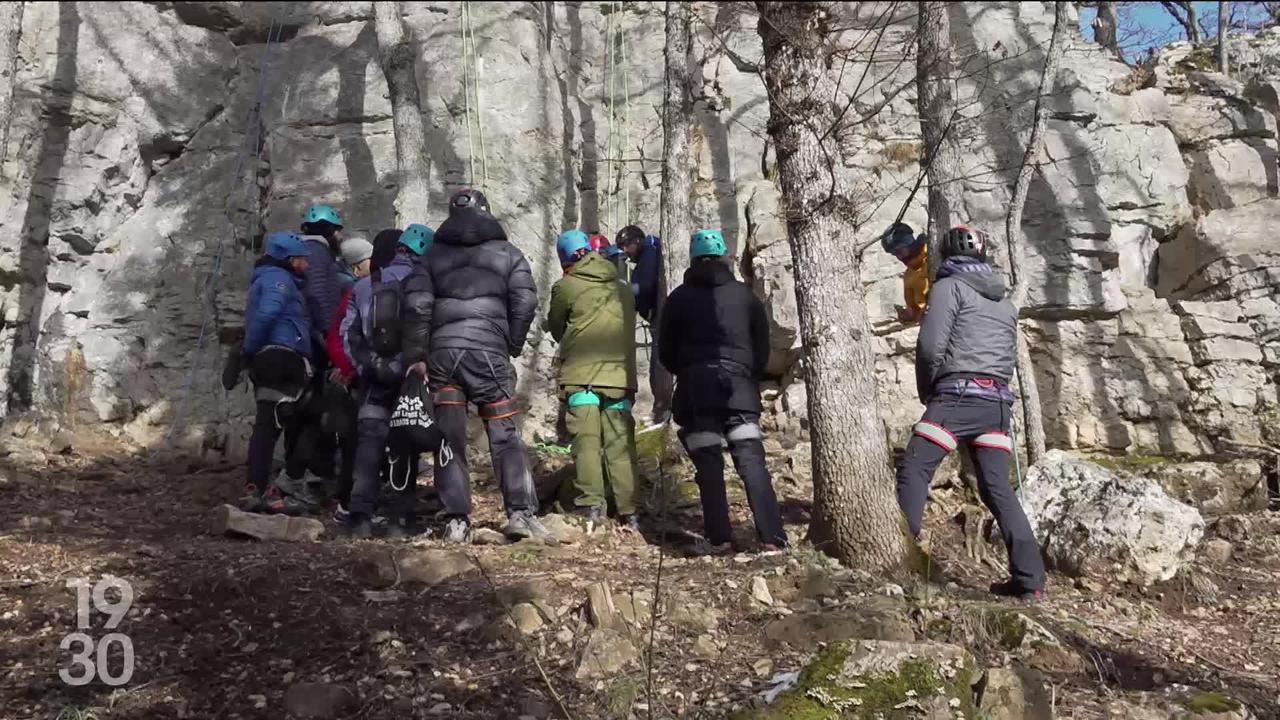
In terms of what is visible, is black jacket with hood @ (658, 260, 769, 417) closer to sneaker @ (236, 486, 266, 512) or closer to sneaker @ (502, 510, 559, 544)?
sneaker @ (502, 510, 559, 544)

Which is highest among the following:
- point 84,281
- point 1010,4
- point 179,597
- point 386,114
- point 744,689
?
point 1010,4

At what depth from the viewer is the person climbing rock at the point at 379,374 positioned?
6.53 m

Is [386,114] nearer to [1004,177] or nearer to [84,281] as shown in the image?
[84,281]

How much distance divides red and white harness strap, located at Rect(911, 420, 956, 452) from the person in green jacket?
6.63 ft

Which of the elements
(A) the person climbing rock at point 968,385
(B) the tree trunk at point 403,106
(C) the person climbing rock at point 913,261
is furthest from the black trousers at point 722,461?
(B) the tree trunk at point 403,106

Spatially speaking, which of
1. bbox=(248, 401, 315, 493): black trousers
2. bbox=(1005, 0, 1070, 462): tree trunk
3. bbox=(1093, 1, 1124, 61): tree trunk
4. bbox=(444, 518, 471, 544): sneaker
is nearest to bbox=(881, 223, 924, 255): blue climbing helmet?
bbox=(1005, 0, 1070, 462): tree trunk

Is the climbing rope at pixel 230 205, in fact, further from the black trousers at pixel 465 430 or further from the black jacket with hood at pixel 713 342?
the black jacket with hood at pixel 713 342

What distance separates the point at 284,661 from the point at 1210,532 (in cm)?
647

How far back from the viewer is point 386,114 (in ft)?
39.0

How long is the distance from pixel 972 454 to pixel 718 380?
153 centimetres

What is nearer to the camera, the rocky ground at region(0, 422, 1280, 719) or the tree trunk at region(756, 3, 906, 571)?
the rocky ground at region(0, 422, 1280, 719)

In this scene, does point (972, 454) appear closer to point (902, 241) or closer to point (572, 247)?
point (902, 241)

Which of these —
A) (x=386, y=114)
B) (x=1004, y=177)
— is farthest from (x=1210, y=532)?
(x=386, y=114)

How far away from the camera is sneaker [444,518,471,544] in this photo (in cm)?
620
